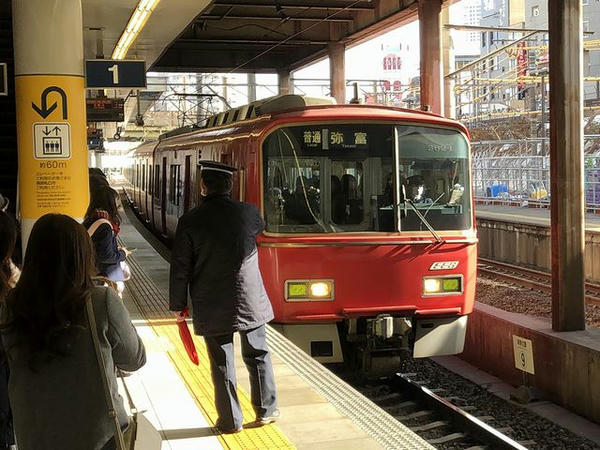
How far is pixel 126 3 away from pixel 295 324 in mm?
4463

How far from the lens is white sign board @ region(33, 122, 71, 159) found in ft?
21.8

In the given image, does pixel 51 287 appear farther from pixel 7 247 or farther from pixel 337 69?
pixel 337 69

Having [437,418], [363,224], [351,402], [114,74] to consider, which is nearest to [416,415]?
[437,418]

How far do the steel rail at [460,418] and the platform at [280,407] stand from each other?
4.76ft

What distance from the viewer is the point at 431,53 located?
592 inches

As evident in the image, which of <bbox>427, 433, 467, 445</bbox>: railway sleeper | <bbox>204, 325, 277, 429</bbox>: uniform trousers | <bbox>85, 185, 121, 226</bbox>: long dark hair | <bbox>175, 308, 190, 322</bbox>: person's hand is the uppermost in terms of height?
<bbox>85, 185, 121, 226</bbox>: long dark hair

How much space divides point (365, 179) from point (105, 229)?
2877mm

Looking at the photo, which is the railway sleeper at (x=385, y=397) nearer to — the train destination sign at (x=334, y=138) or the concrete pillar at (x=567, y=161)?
the concrete pillar at (x=567, y=161)

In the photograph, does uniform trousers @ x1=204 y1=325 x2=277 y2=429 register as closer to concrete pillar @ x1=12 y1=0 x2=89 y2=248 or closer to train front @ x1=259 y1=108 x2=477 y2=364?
train front @ x1=259 y1=108 x2=477 y2=364

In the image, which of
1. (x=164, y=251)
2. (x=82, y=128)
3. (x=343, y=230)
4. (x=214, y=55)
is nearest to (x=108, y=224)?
(x=82, y=128)

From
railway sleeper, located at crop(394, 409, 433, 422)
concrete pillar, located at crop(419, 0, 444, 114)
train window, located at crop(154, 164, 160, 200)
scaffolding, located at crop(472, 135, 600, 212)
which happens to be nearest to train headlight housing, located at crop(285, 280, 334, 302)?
railway sleeper, located at crop(394, 409, 433, 422)

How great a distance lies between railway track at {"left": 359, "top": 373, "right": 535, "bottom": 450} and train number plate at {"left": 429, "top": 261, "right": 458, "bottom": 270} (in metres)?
1.26

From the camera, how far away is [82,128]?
22.3 feet

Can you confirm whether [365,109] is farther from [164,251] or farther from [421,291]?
[164,251]
